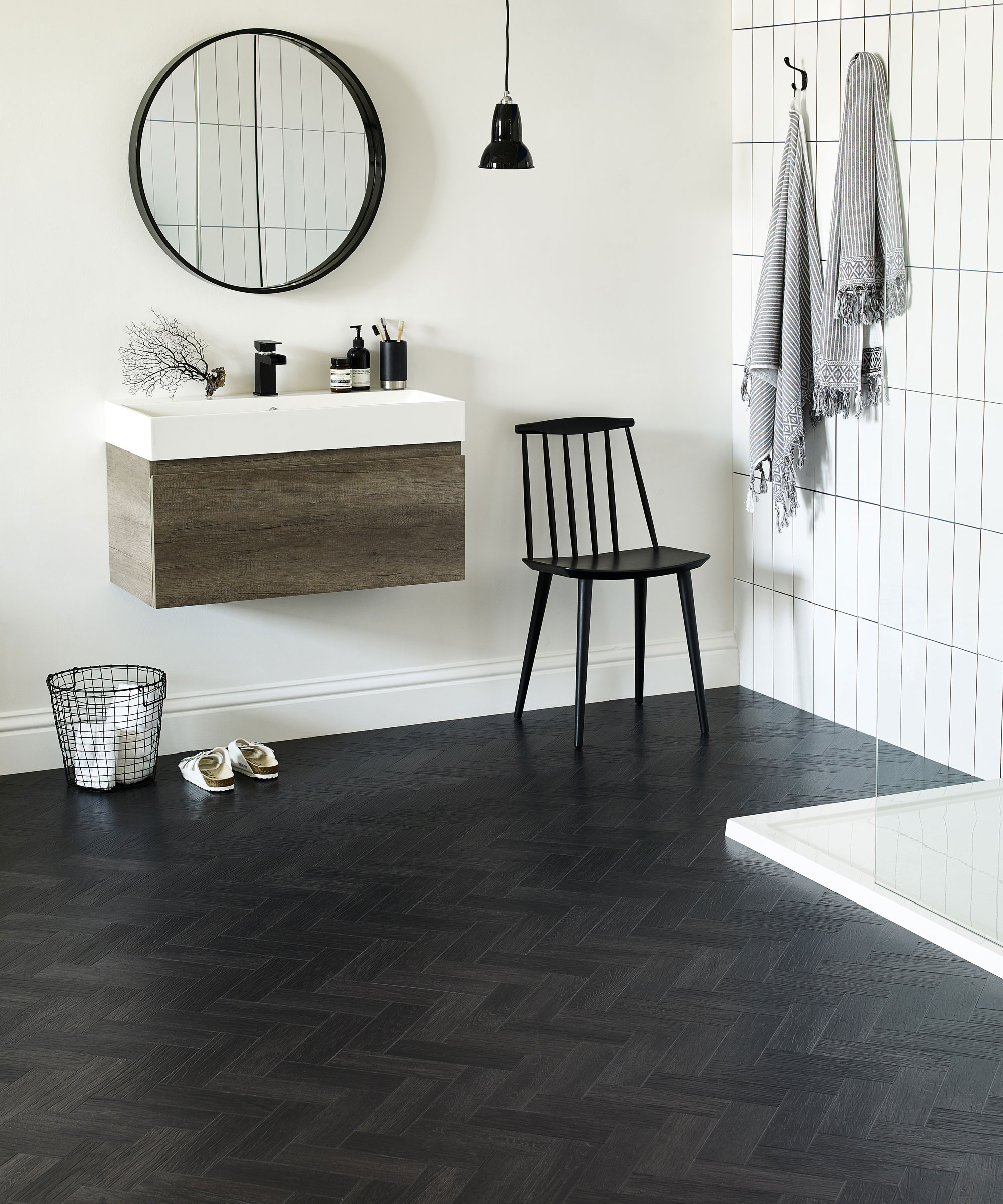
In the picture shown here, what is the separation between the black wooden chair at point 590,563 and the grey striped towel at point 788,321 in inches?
16.3

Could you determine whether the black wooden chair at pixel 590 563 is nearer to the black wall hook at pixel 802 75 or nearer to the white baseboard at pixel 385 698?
the white baseboard at pixel 385 698

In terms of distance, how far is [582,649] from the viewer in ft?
14.1

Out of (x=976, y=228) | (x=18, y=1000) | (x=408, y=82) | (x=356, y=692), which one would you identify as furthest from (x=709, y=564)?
(x=18, y=1000)

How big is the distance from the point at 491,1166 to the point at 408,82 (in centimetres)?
328

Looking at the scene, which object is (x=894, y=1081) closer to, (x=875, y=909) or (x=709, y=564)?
(x=875, y=909)

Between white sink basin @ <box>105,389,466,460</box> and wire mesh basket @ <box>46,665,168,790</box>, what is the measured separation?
2.31 feet

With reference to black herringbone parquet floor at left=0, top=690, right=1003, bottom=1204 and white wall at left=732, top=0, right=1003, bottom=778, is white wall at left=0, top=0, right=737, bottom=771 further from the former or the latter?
white wall at left=732, top=0, right=1003, bottom=778

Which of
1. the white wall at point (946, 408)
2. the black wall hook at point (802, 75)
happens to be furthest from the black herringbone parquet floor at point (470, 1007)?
the black wall hook at point (802, 75)

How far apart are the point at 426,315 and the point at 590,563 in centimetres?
→ 95

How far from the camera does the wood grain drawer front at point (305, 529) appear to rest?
12.6ft

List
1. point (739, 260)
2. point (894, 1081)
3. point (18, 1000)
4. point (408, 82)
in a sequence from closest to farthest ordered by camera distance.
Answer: point (894, 1081) → point (18, 1000) → point (408, 82) → point (739, 260)

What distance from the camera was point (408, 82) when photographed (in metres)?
4.34

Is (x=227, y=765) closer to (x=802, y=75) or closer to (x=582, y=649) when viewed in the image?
(x=582, y=649)

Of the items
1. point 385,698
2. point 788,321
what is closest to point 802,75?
point 788,321
